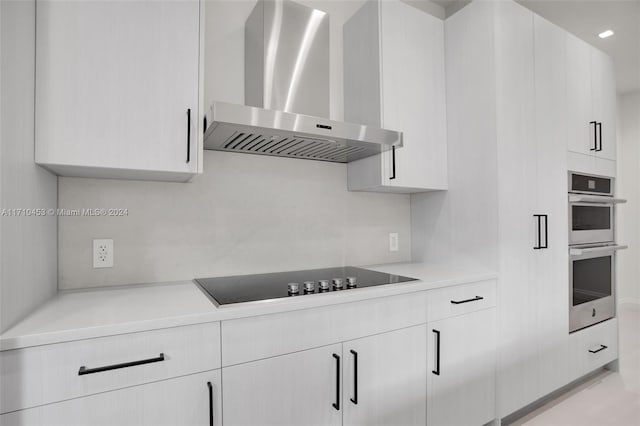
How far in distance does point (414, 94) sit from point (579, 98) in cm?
124

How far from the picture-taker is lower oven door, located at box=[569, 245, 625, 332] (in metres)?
2.26

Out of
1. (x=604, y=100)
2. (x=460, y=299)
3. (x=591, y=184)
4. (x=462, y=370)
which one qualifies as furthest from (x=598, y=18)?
(x=462, y=370)

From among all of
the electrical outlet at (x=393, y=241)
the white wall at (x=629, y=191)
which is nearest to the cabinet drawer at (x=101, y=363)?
the electrical outlet at (x=393, y=241)

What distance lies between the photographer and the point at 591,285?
2.43 m

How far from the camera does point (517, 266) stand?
194 cm

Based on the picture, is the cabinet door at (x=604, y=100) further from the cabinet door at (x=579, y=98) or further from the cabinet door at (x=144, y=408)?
the cabinet door at (x=144, y=408)

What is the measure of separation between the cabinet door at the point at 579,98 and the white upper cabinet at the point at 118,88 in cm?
229

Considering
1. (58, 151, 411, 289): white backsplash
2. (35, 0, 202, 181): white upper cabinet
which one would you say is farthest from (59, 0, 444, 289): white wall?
(35, 0, 202, 181): white upper cabinet

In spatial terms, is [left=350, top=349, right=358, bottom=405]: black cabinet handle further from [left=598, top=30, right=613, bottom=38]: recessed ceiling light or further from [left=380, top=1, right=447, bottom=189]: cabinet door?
[left=598, top=30, right=613, bottom=38]: recessed ceiling light

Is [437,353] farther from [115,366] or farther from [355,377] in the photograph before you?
[115,366]

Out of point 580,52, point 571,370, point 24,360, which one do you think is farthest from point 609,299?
point 24,360

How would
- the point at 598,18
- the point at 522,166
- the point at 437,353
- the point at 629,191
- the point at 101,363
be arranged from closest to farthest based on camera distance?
1. the point at 101,363
2. the point at 437,353
3. the point at 522,166
4. the point at 598,18
5. the point at 629,191

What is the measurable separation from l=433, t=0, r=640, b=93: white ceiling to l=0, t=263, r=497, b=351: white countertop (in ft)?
7.72

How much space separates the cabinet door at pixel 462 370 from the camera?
1612mm
